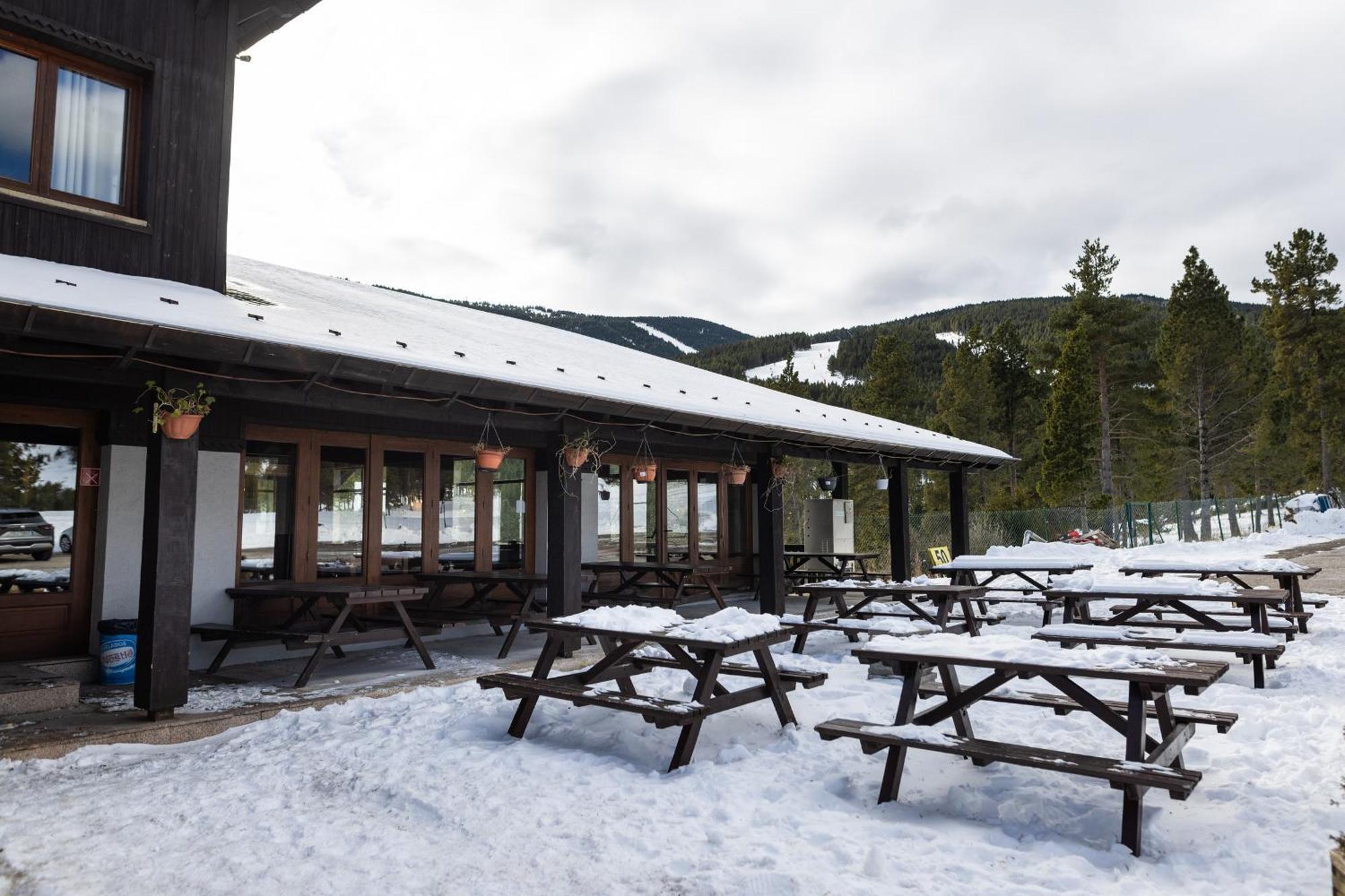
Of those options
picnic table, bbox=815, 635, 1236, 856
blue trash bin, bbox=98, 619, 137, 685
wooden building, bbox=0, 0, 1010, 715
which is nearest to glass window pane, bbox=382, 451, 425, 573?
wooden building, bbox=0, 0, 1010, 715

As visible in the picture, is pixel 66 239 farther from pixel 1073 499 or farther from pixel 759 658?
pixel 1073 499

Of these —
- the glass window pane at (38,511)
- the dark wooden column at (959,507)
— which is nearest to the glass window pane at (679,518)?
the dark wooden column at (959,507)

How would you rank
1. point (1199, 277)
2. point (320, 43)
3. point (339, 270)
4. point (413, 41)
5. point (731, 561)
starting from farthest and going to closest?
point (339, 270), point (1199, 277), point (731, 561), point (413, 41), point (320, 43)

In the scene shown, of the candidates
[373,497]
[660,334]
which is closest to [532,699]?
[373,497]

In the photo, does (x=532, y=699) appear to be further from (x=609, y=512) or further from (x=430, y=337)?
(x=609, y=512)

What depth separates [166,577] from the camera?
4734 mm

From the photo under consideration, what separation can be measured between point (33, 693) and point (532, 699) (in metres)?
3.14

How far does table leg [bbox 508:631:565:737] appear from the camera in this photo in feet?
15.3

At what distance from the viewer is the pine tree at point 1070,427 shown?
2778 centimetres

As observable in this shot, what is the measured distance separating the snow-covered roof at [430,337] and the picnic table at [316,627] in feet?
6.04

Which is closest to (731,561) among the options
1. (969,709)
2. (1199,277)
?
(969,709)

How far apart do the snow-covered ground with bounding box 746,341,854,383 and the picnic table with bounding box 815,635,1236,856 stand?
55612mm

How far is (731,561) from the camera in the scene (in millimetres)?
12602

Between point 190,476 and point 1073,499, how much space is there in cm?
2996
